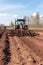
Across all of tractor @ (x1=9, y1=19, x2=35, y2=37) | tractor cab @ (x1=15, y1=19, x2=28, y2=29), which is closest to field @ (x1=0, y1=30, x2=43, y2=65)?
tractor @ (x1=9, y1=19, x2=35, y2=37)

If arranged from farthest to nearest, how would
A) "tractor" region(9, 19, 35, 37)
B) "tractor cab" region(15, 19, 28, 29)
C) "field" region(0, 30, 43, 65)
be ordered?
"tractor cab" region(15, 19, 28, 29) → "tractor" region(9, 19, 35, 37) → "field" region(0, 30, 43, 65)

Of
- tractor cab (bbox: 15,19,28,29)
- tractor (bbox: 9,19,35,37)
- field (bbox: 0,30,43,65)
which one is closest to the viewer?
field (bbox: 0,30,43,65)

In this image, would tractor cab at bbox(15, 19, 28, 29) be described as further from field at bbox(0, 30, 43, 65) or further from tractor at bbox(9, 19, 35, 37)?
field at bbox(0, 30, 43, 65)

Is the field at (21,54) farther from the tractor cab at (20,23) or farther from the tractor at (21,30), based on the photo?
the tractor cab at (20,23)

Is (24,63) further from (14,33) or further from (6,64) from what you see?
(14,33)

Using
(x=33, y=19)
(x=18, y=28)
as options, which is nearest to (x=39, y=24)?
(x=33, y=19)

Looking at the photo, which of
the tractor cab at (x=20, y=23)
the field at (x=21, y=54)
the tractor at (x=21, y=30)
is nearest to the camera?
the field at (x=21, y=54)

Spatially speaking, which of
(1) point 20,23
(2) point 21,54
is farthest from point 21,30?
(2) point 21,54

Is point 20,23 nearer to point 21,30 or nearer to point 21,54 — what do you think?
point 21,30

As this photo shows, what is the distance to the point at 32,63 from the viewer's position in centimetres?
967

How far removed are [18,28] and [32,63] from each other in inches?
1179

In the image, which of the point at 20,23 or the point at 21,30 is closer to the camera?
the point at 21,30

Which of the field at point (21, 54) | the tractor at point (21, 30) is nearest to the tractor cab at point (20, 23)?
the tractor at point (21, 30)

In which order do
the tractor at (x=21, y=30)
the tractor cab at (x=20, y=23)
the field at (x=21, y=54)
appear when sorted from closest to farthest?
the field at (x=21, y=54)
the tractor at (x=21, y=30)
the tractor cab at (x=20, y=23)
